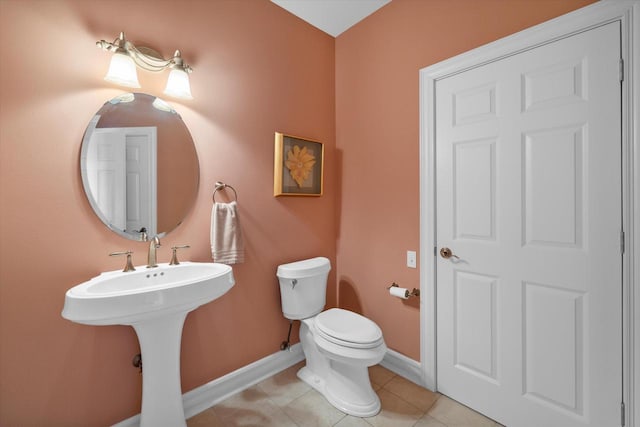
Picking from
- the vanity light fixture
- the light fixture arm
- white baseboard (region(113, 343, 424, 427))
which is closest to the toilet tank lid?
white baseboard (region(113, 343, 424, 427))

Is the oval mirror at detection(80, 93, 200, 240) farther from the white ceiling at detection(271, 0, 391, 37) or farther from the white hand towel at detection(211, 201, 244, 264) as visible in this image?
the white ceiling at detection(271, 0, 391, 37)

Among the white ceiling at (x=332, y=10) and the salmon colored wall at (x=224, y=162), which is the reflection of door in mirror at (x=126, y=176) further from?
the white ceiling at (x=332, y=10)

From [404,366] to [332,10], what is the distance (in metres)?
2.63

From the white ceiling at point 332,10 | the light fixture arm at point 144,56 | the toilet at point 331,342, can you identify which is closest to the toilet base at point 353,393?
the toilet at point 331,342

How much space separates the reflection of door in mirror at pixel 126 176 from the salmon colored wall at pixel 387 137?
1411 mm

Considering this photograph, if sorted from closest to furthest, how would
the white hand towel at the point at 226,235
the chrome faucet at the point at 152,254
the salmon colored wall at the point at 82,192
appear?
the salmon colored wall at the point at 82,192 → the chrome faucet at the point at 152,254 → the white hand towel at the point at 226,235

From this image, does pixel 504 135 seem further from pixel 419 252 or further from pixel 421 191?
pixel 419 252

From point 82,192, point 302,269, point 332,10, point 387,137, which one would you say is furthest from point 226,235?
point 332,10

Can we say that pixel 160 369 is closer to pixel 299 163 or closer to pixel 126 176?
pixel 126 176

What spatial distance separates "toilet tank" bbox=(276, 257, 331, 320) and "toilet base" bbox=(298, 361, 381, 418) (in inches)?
15.7

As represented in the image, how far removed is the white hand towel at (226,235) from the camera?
163cm

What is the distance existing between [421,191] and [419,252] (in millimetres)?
405

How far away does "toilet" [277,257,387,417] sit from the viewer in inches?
60.4

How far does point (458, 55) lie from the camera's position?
163cm
